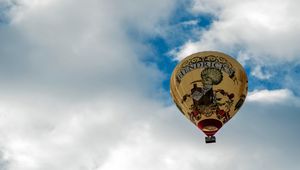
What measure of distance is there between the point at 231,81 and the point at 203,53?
111 inches

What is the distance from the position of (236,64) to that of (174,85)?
15.2 ft

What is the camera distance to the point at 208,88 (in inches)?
3049

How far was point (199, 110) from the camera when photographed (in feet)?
256

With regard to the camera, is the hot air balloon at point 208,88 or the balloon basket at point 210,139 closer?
the hot air balloon at point 208,88

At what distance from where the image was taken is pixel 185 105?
257 feet

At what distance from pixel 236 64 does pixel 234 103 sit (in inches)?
110

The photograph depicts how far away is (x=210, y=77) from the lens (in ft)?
254

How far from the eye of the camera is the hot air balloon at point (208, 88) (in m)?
77.6

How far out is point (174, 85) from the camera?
78562 mm

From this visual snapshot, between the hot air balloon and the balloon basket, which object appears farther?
the balloon basket

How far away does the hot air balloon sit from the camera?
7762 cm

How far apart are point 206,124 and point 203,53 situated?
16.6ft

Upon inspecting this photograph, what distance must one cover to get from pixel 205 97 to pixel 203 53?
3278mm

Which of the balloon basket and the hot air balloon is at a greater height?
the hot air balloon
